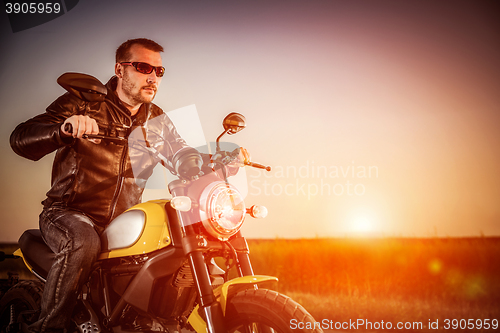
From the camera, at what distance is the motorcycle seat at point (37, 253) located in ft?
7.24

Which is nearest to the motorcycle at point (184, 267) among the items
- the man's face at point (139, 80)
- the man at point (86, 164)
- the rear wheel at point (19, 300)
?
the man at point (86, 164)

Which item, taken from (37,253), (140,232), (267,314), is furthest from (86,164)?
(267,314)

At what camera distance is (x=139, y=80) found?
2.38 meters

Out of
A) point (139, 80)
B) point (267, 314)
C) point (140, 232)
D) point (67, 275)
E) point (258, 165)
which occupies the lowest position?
point (267, 314)

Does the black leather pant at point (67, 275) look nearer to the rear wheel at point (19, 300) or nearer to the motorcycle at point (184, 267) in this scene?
the motorcycle at point (184, 267)

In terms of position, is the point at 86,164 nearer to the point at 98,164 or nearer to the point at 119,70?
the point at 98,164

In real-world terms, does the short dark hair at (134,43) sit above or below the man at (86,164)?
above

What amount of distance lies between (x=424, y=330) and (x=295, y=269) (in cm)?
216

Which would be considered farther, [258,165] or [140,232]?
[258,165]

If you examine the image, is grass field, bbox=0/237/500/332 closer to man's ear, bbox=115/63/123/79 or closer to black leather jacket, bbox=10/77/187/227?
black leather jacket, bbox=10/77/187/227

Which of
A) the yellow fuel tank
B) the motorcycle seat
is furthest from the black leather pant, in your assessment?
the motorcycle seat

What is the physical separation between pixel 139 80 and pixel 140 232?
1120 millimetres

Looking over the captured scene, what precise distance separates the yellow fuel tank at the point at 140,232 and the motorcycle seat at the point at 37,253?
0.54m

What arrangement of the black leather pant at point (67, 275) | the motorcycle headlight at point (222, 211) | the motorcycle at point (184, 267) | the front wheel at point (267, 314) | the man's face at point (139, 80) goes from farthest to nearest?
the man's face at point (139, 80) → the black leather pant at point (67, 275) → the motorcycle headlight at point (222, 211) → the motorcycle at point (184, 267) → the front wheel at point (267, 314)
